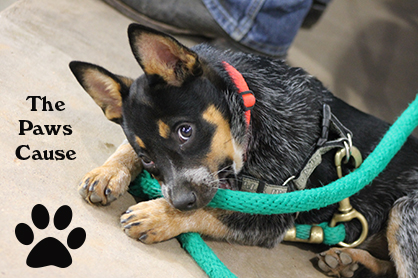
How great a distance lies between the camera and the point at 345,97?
175 inches

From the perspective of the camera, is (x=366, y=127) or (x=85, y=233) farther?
(x=366, y=127)

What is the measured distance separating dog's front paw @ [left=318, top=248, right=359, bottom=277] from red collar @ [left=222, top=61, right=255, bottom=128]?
933 mm

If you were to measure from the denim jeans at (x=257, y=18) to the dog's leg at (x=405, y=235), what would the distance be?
194 cm

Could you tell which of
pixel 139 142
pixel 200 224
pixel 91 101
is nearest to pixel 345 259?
pixel 200 224

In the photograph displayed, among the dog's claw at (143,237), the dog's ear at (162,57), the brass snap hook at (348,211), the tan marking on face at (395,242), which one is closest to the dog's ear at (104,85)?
the dog's ear at (162,57)

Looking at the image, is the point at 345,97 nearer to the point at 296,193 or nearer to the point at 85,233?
the point at 296,193

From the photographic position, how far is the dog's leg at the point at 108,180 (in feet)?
7.06

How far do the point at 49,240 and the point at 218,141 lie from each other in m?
0.95

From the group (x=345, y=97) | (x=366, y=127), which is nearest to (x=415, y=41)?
(x=345, y=97)

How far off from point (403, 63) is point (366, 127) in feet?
6.29

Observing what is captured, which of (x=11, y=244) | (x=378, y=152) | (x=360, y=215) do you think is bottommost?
(x=11, y=244)

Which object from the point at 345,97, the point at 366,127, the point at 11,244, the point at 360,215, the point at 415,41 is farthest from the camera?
the point at 345,97

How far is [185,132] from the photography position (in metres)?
2.06

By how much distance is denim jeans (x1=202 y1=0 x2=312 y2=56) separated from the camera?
3.77 m
